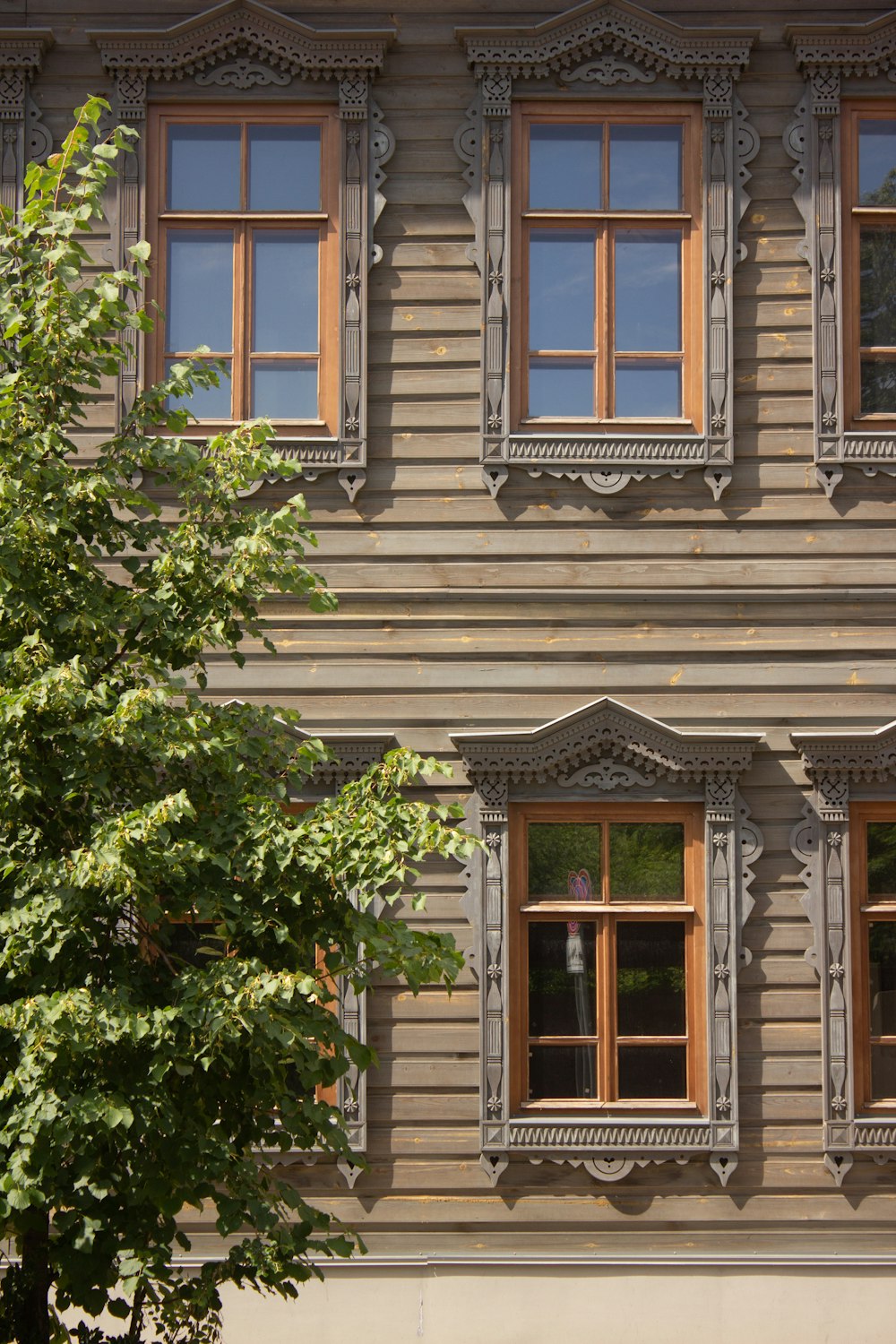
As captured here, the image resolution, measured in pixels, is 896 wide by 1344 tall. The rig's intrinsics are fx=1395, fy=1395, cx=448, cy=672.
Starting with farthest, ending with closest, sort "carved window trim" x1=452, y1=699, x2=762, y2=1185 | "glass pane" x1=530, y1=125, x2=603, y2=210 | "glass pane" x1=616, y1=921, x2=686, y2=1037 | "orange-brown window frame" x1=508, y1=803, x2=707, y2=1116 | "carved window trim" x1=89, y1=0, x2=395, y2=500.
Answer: "glass pane" x1=530, y1=125, x2=603, y2=210 → "carved window trim" x1=89, y1=0, x2=395, y2=500 → "glass pane" x1=616, y1=921, x2=686, y2=1037 → "orange-brown window frame" x1=508, y1=803, x2=707, y2=1116 → "carved window trim" x1=452, y1=699, x2=762, y2=1185

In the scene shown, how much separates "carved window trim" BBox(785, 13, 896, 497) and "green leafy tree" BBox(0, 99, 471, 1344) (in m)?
4.32

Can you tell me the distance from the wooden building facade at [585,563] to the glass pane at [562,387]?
0.02 metres

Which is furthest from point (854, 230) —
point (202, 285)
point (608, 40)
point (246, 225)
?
point (202, 285)

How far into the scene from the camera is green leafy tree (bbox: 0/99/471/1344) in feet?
14.7

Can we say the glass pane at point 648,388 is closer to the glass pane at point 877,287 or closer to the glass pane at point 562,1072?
the glass pane at point 877,287

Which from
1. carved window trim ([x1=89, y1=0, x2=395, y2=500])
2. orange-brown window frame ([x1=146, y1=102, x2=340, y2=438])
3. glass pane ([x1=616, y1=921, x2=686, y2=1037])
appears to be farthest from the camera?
orange-brown window frame ([x1=146, y1=102, x2=340, y2=438])

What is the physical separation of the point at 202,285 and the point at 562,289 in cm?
219

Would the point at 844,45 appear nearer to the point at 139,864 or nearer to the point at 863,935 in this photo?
the point at 863,935

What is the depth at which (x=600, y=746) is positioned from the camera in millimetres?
8039

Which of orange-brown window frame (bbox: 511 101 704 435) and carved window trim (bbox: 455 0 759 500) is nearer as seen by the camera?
carved window trim (bbox: 455 0 759 500)

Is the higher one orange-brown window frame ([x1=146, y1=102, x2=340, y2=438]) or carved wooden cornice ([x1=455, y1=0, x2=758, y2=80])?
carved wooden cornice ([x1=455, y1=0, x2=758, y2=80])

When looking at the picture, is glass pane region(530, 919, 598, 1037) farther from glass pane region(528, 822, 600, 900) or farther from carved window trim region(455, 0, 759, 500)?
carved window trim region(455, 0, 759, 500)

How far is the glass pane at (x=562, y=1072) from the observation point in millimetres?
8016

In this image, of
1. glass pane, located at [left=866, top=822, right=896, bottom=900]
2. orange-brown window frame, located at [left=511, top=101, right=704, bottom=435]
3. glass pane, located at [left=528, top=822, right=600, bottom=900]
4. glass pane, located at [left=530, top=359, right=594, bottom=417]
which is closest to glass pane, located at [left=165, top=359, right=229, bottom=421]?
orange-brown window frame, located at [left=511, top=101, right=704, bottom=435]
